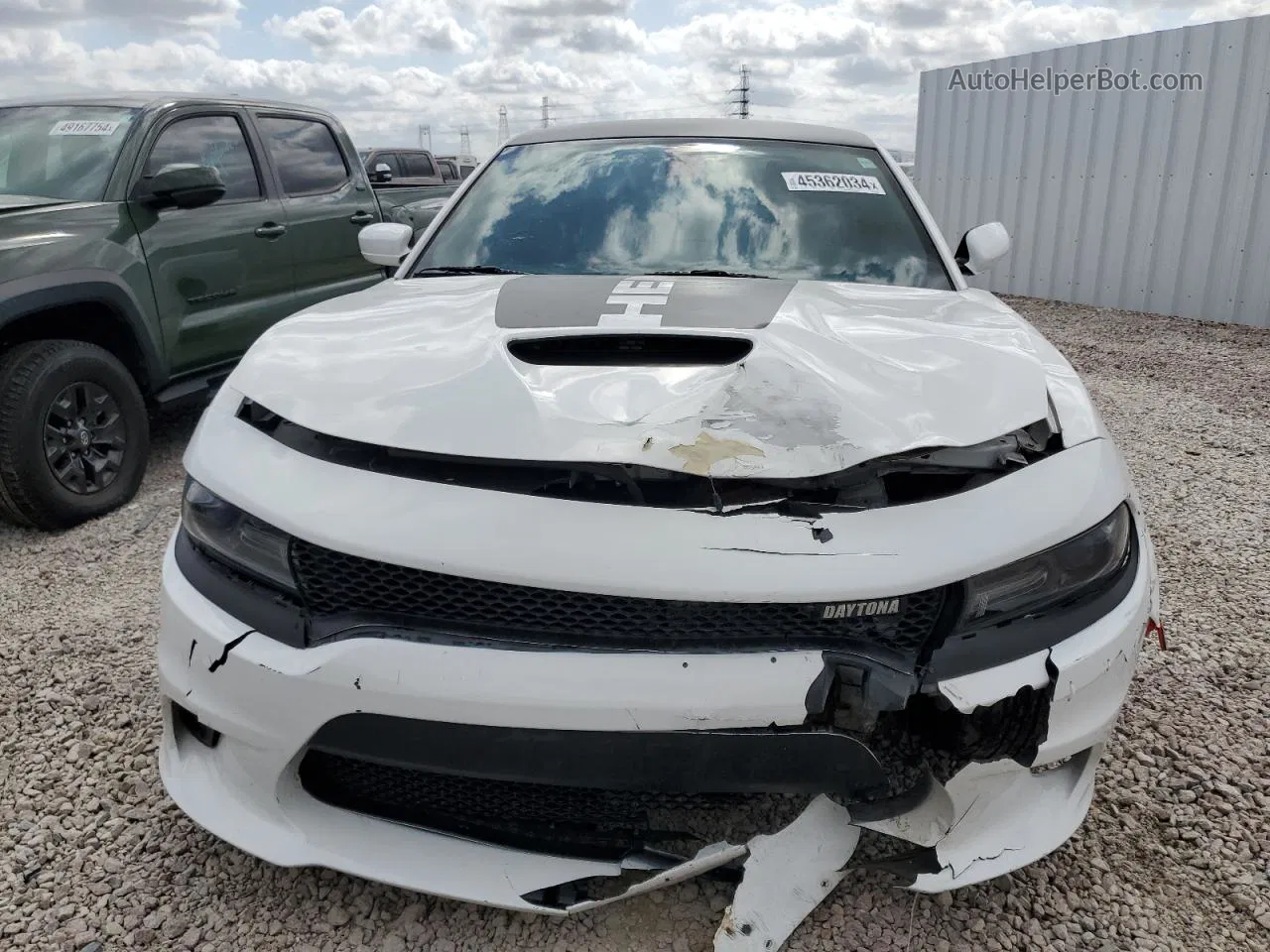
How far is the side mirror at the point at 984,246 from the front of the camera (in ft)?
10.1

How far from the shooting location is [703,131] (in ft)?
10.2

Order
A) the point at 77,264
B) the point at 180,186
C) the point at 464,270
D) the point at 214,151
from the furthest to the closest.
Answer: the point at 214,151 < the point at 180,186 < the point at 77,264 < the point at 464,270

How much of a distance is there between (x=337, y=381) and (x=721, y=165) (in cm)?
164

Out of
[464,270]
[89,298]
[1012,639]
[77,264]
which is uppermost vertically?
[464,270]

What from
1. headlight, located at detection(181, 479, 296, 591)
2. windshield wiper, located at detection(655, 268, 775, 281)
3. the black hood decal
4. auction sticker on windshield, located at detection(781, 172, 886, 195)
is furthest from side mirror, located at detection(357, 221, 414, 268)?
headlight, located at detection(181, 479, 296, 591)

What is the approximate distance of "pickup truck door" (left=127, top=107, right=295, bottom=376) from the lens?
418 cm

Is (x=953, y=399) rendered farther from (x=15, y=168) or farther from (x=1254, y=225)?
(x=1254, y=225)

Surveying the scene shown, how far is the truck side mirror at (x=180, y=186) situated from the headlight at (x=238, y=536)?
9.47ft

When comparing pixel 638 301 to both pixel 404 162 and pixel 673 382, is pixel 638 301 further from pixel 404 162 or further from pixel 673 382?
pixel 404 162

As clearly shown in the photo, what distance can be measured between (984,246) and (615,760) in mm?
2414

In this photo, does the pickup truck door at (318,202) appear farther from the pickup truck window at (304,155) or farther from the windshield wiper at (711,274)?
the windshield wiper at (711,274)

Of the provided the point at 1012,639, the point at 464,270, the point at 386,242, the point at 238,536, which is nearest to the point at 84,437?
the point at 386,242

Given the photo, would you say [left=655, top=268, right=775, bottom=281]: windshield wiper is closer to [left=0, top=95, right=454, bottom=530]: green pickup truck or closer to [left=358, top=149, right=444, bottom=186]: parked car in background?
[left=0, top=95, right=454, bottom=530]: green pickup truck

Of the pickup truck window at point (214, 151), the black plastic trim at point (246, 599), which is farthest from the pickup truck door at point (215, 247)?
the black plastic trim at point (246, 599)
